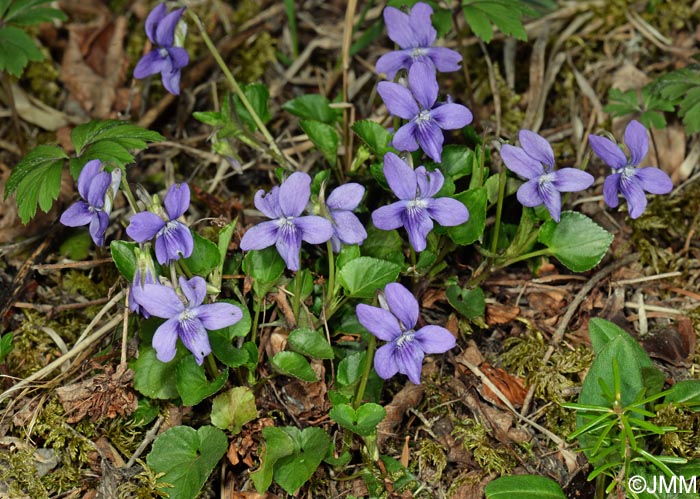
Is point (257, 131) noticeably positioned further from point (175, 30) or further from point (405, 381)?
point (405, 381)

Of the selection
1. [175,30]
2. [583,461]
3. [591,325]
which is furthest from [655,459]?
[175,30]

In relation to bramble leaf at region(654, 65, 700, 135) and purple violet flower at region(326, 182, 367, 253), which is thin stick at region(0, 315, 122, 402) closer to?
purple violet flower at region(326, 182, 367, 253)

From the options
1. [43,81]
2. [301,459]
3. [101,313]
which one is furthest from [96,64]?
[301,459]

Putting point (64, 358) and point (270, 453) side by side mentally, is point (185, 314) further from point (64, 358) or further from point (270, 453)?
point (64, 358)

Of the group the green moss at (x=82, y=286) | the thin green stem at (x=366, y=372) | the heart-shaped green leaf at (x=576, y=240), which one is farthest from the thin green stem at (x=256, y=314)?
the heart-shaped green leaf at (x=576, y=240)

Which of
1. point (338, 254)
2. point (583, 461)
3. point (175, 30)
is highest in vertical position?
point (175, 30)

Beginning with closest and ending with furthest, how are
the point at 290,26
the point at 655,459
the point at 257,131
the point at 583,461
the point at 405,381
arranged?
the point at 655,459
the point at 583,461
the point at 405,381
the point at 257,131
the point at 290,26
